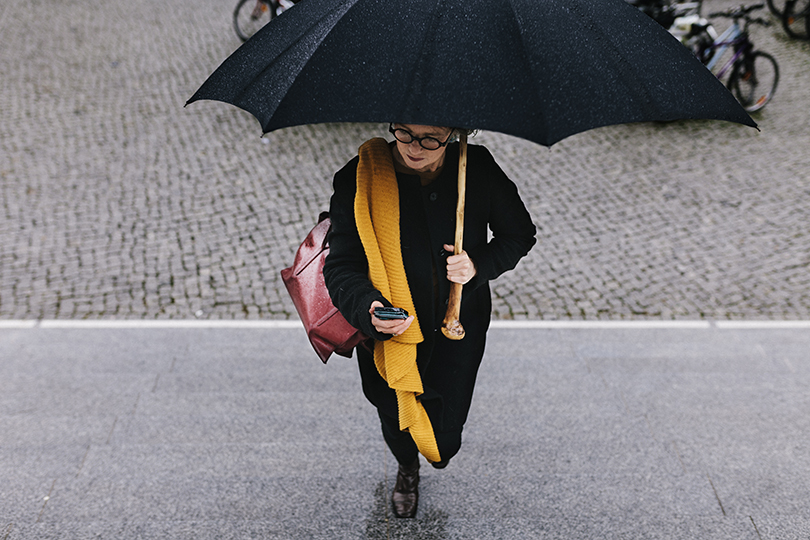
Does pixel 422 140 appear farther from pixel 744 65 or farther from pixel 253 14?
pixel 253 14

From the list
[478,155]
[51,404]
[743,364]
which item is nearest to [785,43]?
[743,364]

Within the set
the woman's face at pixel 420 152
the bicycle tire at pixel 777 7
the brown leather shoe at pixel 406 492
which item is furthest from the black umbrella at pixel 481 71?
the bicycle tire at pixel 777 7

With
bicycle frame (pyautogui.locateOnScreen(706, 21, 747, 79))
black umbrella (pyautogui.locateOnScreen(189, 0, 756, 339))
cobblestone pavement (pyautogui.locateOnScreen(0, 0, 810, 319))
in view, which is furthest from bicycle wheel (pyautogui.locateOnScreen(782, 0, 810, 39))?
black umbrella (pyautogui.locateOnScreen(189, 0, 756, 339))

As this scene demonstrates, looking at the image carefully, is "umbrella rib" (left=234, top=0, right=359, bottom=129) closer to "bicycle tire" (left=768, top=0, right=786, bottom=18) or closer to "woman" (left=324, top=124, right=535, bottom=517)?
"woman" (left=324, top=124, right=535, bottom=517)

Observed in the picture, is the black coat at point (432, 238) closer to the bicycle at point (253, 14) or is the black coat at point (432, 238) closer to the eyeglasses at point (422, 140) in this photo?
the eyeglasses at point (422, 140)

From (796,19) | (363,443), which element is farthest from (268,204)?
(796,19)

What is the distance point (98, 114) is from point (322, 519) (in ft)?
20.9

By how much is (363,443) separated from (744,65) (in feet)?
24.7

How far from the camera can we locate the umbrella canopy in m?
1.66

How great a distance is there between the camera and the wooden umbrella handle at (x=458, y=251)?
203 centimetres

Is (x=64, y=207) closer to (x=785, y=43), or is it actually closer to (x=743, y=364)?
(x=743, y=364)

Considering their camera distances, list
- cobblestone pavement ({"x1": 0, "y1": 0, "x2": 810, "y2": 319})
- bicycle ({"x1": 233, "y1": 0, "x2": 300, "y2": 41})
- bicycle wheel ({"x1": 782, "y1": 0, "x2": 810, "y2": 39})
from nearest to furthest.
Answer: cobblestone pavement ({"x1": 0, "y1": 0, "x2": 810, "y2": 319}) → bicycle ({"x1": 233, "y1": 0, "x2": 300, "y2": 41}) → bicycle wheel ({"x1": 782, "y1": 0, "x2": 810, "y2": 39})

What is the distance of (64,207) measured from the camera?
567 centimetres

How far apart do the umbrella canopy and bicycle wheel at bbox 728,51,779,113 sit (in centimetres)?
725
